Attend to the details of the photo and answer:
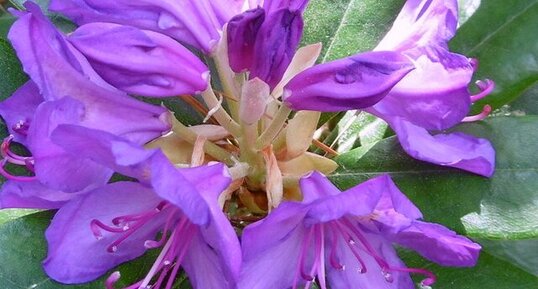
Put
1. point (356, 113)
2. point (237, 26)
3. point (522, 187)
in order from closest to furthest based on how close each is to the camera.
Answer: point (237, 26) < point (522, 187) < point (356, 113)

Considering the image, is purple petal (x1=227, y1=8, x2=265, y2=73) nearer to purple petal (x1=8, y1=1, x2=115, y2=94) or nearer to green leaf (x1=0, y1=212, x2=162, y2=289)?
purple petal (x1=8, y1=1, x2=115, y2=94)

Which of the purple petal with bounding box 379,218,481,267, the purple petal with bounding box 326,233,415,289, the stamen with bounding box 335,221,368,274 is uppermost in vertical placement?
the purple petal with bounding box 379,218,481,267

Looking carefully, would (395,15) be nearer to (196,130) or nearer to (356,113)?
(356,113)

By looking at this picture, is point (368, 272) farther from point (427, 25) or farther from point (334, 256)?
point (427, 25)

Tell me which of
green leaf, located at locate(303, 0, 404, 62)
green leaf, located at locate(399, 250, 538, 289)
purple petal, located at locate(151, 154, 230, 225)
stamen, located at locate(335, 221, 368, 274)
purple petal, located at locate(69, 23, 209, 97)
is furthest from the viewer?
green leaf, located at locate(303, 0, 404, 62)

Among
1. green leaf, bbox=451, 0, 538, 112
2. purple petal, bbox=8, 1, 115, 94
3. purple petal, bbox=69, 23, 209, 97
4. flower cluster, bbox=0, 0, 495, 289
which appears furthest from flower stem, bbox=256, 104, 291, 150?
green leaf, bbox=451, 0, 538, 112

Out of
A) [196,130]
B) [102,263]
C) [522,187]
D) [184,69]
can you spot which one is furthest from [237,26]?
[522,187]

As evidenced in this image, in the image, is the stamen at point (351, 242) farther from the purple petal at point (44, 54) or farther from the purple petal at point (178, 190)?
the purple petal at point (44, 54)
